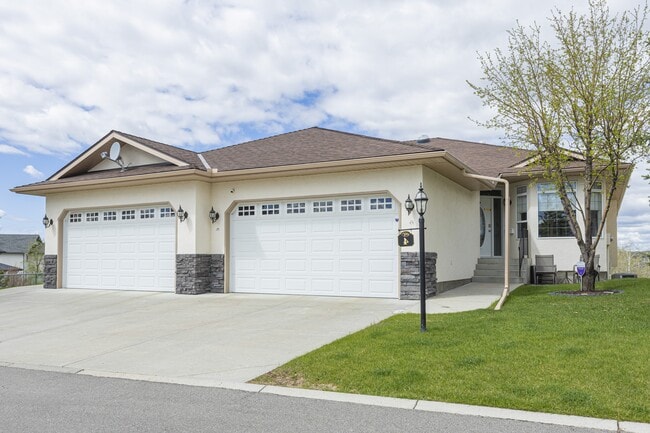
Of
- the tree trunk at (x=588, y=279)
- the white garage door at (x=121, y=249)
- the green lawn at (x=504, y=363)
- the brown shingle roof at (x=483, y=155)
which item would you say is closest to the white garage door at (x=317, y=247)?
the white garage door at (x=121, y=249)

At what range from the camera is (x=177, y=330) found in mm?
9258

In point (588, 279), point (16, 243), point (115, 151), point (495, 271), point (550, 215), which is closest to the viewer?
point (588, 279)

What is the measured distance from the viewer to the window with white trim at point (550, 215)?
656 inches

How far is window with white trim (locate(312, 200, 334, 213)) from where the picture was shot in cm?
1375

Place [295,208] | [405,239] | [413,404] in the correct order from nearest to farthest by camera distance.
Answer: [413,404] < [405,239] < [295,208]

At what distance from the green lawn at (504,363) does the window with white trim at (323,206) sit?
5.18 m

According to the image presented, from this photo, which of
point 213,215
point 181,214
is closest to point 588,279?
point 213,215

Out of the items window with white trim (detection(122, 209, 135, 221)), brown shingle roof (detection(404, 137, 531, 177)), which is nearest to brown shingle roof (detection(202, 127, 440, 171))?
window with white trim (detection(122, 209, 135, 221))

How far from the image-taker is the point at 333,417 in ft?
15.2

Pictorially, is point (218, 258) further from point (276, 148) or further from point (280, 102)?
point (280, 102)

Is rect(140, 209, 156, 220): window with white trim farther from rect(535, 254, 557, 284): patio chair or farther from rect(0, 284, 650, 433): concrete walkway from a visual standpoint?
rect(535, 254, 557, 284): patio chair

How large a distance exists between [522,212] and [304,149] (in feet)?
25.6

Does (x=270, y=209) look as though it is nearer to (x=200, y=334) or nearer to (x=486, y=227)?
(x=200, y=334)

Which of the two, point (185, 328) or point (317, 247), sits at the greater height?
point (317, 247)
